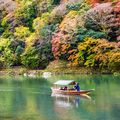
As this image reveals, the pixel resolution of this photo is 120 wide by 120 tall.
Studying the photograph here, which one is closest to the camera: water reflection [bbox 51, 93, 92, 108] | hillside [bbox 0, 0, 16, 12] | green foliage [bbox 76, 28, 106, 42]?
water reflection [bbox 51, 93, 92, 108]

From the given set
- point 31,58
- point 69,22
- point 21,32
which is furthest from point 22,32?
point 69,22

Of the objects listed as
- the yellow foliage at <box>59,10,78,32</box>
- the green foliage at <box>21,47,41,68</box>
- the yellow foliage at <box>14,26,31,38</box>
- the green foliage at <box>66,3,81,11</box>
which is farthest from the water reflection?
the yellow foliage at <box>14,26,31,38</box>

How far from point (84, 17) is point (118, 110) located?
42.6 m

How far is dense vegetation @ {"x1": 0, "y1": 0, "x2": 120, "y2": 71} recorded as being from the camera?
223 ft

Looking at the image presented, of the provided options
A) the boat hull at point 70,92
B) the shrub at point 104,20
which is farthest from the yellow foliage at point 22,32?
the boat hull at point 70,92

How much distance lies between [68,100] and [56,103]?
302 cm

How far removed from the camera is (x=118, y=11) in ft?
237

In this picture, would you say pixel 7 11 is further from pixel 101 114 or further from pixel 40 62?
pixel 101 114

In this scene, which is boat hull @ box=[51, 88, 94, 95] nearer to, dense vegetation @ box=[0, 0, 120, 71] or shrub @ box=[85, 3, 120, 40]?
dense vegetation @ box=[0, 0, 120, 71]

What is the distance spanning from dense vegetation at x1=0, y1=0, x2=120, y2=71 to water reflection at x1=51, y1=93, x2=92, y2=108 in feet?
71.1

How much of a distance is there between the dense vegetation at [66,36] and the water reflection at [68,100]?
71.1 ft

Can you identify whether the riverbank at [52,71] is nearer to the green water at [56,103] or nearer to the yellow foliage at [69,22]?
the yellow foliage at [69,22]

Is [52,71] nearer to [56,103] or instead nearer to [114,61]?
[114,61]

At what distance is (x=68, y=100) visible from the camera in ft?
138
